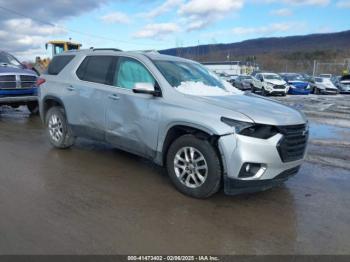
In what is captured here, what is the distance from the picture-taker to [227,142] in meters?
4.26

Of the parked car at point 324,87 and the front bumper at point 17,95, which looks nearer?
the front bumper at point 17,95

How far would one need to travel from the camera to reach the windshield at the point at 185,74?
5.27m

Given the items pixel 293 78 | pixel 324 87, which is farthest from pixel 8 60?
pixel 324 87

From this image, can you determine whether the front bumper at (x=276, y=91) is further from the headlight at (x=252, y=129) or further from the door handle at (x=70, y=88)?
the headlight at (x=252, y=129)

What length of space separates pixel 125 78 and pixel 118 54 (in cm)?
50

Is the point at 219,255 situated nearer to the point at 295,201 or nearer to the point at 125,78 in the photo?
the point at 295,201

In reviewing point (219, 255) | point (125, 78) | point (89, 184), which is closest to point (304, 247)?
point (219, 255)

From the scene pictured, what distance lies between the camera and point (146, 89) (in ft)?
16.4

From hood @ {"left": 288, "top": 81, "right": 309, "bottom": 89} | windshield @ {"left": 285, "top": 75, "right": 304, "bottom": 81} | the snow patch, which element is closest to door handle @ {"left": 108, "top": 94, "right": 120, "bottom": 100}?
the snow patch

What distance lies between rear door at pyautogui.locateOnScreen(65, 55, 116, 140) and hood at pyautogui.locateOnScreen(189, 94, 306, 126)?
5.90 ft

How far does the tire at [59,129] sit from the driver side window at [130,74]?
5.42 ft

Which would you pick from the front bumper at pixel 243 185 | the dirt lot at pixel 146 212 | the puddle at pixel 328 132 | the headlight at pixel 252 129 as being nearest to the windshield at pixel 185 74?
the headlight at pixel 252 129

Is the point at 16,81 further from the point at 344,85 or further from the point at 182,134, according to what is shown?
the point at 344,85

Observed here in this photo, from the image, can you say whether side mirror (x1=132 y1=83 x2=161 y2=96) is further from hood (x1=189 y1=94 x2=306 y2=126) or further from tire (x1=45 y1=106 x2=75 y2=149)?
tire (x1=45 y1=106 x2=75 y2=149)
